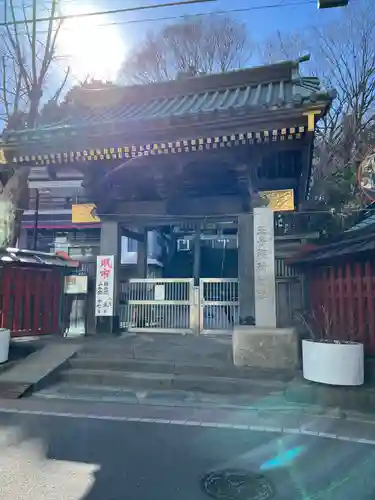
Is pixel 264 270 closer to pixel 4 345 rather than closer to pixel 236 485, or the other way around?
pixel 236 485

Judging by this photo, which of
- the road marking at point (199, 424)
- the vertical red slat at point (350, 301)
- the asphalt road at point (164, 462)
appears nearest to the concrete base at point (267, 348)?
the vertical red slat at point (350, 301)

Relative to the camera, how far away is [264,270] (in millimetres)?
7145

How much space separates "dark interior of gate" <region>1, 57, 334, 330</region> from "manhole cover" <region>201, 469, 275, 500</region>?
18.9 feet

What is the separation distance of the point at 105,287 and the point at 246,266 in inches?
151

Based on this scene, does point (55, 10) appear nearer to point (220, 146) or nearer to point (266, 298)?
point (220, 146)

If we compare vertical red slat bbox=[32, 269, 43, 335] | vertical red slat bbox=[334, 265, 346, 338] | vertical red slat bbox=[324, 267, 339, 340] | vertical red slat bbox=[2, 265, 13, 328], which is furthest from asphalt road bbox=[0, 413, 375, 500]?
vertical red slat bbox=[32, 269, 43, 335]

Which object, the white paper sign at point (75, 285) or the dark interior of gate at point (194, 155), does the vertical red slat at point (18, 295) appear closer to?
the white paper sign at point (75, 285)

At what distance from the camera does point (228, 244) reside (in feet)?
45.5

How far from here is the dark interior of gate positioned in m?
7.53

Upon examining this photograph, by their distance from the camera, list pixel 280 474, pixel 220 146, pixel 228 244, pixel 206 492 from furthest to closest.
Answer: pixel 228 244 < pixel 220 146 < pixel 280 474 < pixel 206 492

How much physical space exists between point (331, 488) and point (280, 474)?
0.46 meters

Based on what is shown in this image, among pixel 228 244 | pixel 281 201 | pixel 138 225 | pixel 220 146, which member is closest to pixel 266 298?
pixel 281 201

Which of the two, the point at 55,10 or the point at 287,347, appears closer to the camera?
the point at 287,347

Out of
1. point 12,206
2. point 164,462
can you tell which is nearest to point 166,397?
point 164,462
